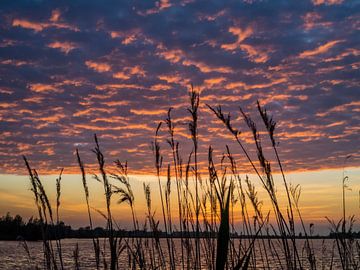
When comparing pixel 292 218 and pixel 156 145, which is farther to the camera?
pixel 156 145

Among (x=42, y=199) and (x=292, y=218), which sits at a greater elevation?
(x=42, y=199)

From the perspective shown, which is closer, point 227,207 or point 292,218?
point 227,207

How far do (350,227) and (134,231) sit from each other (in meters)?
2.81

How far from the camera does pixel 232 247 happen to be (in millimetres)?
5105

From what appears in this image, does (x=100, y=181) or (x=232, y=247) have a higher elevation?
(x=100, y=181)

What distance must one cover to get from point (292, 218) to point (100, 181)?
2.07m

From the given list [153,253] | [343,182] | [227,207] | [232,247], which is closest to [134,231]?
[153,253]

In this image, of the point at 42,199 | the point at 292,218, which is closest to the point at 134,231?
the point at 42,199

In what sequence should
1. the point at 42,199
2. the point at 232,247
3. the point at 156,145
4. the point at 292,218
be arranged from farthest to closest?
the point at 232,247 < the point at 156,145 < the point at 292,218 < the point at 42,199

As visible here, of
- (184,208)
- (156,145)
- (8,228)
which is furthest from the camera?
(8,228)

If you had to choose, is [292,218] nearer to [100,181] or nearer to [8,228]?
[100,181]

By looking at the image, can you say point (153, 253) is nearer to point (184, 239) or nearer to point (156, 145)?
point (184, 239)

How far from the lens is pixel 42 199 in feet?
13.0

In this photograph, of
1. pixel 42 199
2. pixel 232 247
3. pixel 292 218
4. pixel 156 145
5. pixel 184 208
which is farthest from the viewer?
pixel 184 208
